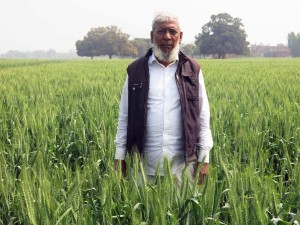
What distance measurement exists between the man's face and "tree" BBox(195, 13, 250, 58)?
63.5m

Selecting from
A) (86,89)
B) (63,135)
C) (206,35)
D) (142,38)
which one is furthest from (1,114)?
(142,38)

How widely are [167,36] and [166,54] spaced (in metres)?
0.10

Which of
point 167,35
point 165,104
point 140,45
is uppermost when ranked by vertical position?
point 167,35

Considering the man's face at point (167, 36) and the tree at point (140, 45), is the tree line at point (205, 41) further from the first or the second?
the man's face at point (167, 36)

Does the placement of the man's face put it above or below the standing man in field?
above

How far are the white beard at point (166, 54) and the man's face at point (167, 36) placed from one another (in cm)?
1

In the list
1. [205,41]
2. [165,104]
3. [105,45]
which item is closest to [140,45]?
[105,45]

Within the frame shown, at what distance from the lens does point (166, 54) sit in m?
2.35

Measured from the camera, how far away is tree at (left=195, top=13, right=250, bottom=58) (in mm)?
65000

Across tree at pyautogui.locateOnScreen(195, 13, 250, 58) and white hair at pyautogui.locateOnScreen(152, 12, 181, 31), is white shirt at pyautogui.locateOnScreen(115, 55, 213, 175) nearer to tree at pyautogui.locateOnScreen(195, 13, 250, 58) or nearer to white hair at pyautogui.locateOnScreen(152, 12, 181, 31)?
white hair at pyautogui.locateOnScreen(152, 12, 181, 31)

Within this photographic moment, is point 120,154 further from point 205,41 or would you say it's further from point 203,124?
point 205,41

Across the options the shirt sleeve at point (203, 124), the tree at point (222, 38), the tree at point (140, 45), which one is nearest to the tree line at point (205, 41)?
the tree at point (222, 38)

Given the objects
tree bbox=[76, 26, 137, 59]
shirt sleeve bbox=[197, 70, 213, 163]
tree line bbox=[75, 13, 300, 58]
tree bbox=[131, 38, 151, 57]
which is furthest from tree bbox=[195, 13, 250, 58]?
shirt sleeve bbox=[197, 70, 213, 163]

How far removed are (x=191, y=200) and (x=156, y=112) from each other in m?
0.96
